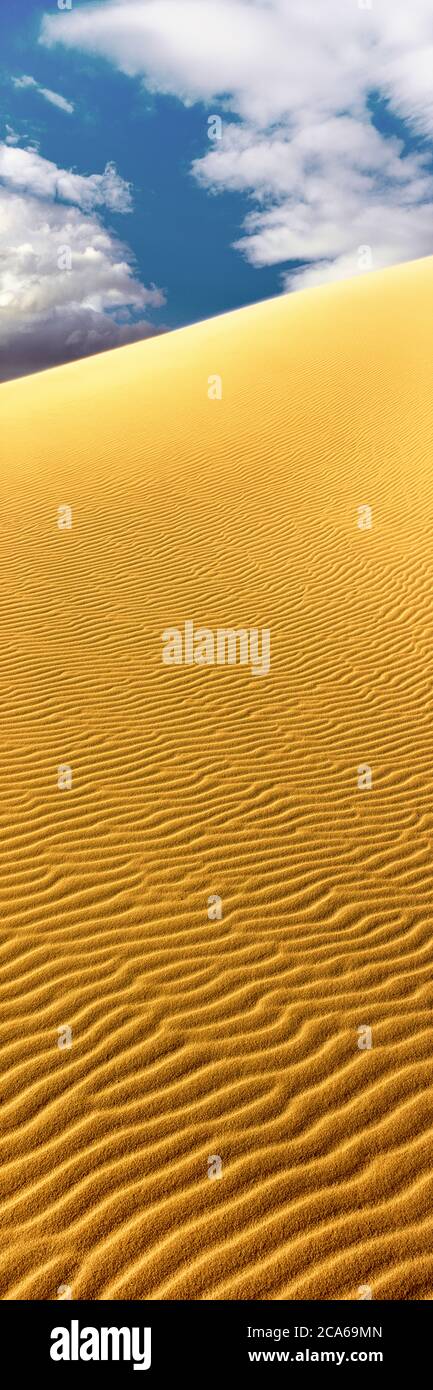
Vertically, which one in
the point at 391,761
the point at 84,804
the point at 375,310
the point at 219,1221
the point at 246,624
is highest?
the point at 375,310

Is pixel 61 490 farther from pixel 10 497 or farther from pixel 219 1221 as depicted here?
pixel 219 1221

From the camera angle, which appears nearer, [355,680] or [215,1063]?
[215,1063]

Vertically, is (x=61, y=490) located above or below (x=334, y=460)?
below

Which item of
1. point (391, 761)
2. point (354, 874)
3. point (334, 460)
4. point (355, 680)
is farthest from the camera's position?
point (334, 460)

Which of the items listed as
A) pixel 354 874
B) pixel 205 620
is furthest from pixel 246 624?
pixel 354 874

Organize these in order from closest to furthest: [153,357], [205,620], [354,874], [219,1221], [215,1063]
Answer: [219,1221], [215,1063], [354,874], [205,620], [153,357]

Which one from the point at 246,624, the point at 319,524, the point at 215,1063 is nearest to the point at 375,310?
the point at 319,524

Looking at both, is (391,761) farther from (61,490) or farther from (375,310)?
(375,310)
